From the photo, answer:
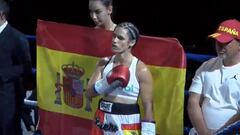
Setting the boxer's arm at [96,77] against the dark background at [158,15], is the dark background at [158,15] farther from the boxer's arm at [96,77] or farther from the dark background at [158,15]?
the boxer's arm at [96,77]

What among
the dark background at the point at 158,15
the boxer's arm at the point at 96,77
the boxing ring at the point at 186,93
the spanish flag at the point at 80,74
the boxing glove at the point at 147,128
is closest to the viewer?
the boxing ring at the point at 186,93

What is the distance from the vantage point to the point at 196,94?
13.1 ft

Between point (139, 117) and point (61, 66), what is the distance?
97 centimetres

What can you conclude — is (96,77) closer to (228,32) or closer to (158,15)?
(228,32)

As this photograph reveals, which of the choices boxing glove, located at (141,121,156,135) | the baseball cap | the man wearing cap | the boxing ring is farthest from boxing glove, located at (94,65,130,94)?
the boxing ring

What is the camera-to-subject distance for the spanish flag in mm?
4336

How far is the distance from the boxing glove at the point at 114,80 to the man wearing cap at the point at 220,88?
1.50 feet

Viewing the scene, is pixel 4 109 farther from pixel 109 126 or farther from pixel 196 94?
pixel 196 94

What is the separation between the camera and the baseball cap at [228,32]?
3.88 metres

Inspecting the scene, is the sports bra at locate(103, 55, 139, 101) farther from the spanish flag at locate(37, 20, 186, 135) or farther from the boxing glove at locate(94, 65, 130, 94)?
the spanish flag at locate(37, 20, 186, 135)

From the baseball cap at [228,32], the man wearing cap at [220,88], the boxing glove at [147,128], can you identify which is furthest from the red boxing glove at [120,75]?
the baseball cap at [228,32]

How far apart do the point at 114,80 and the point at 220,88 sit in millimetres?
669

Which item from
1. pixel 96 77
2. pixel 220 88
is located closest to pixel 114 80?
pixel 96 77

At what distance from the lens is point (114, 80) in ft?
12.9
